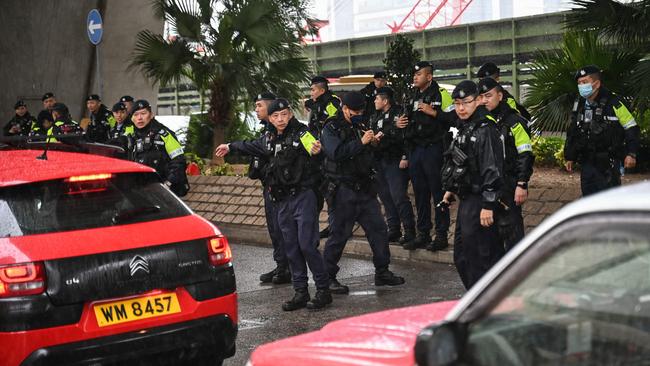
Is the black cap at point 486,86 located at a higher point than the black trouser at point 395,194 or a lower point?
higher

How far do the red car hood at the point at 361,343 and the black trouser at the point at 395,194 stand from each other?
26.4 ft

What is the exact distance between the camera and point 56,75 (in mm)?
22688

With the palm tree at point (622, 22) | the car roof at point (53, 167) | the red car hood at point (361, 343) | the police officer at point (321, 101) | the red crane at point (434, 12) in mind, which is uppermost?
the red crane at point (434, 12)

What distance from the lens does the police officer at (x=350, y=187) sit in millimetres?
9438

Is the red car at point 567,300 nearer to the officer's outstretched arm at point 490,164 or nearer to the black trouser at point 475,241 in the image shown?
the officer's outstretched arm at point 490,164

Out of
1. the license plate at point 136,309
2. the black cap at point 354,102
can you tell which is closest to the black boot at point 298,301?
the black cap at point 354,102

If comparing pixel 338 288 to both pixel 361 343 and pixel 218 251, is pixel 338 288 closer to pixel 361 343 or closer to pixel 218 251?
pixel 218 251

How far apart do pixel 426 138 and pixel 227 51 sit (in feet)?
27.8

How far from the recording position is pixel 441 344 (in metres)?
2.67

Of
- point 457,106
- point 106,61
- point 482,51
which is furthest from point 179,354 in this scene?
point 482,51

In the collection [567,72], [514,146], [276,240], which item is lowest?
A: [276,240]

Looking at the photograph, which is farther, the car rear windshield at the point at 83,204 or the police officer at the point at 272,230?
the police officer at the point at 272,230

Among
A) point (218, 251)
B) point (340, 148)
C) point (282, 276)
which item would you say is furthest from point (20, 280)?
point (282, 276)

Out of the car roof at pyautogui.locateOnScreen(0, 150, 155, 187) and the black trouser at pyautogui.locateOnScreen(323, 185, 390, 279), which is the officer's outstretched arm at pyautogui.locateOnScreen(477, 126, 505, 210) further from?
the car roof at pyautogui.locateOnScreen(0, 150, 155, 187)
